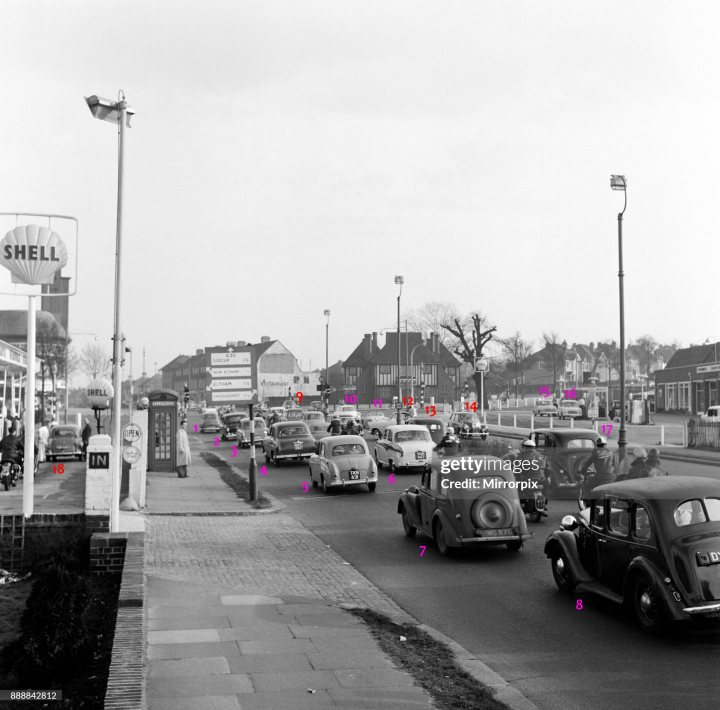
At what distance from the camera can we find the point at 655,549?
896 cm

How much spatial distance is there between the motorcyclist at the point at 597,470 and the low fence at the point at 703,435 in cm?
1423

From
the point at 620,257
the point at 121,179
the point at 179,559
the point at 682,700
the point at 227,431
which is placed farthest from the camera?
the point at 227,431

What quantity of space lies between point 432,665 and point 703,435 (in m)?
30.1

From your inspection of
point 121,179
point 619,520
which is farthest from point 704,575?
point 121,179

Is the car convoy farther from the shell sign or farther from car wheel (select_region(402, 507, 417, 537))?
the shell sign

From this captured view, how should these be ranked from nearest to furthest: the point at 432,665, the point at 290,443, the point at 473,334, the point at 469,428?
the point at 432,665 → the point at 290,443 → the point at 469,428 → the point at 473,334

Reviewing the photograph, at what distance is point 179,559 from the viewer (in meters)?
13.4

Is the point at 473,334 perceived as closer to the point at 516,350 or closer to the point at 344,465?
the point at 516,350

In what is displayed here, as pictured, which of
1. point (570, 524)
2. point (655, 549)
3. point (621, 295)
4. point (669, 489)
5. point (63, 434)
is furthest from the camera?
point (63, 434)

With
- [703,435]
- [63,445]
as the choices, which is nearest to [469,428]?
[703,435]

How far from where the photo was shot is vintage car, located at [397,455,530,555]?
1338 centimetres

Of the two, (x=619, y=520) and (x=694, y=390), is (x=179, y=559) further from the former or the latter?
(x=694, y=390)

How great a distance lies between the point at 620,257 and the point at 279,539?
1709cm

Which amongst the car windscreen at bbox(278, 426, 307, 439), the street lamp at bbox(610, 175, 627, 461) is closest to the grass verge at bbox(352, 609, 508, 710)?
the street lamp at bbox(610, 175, 627, 461)
